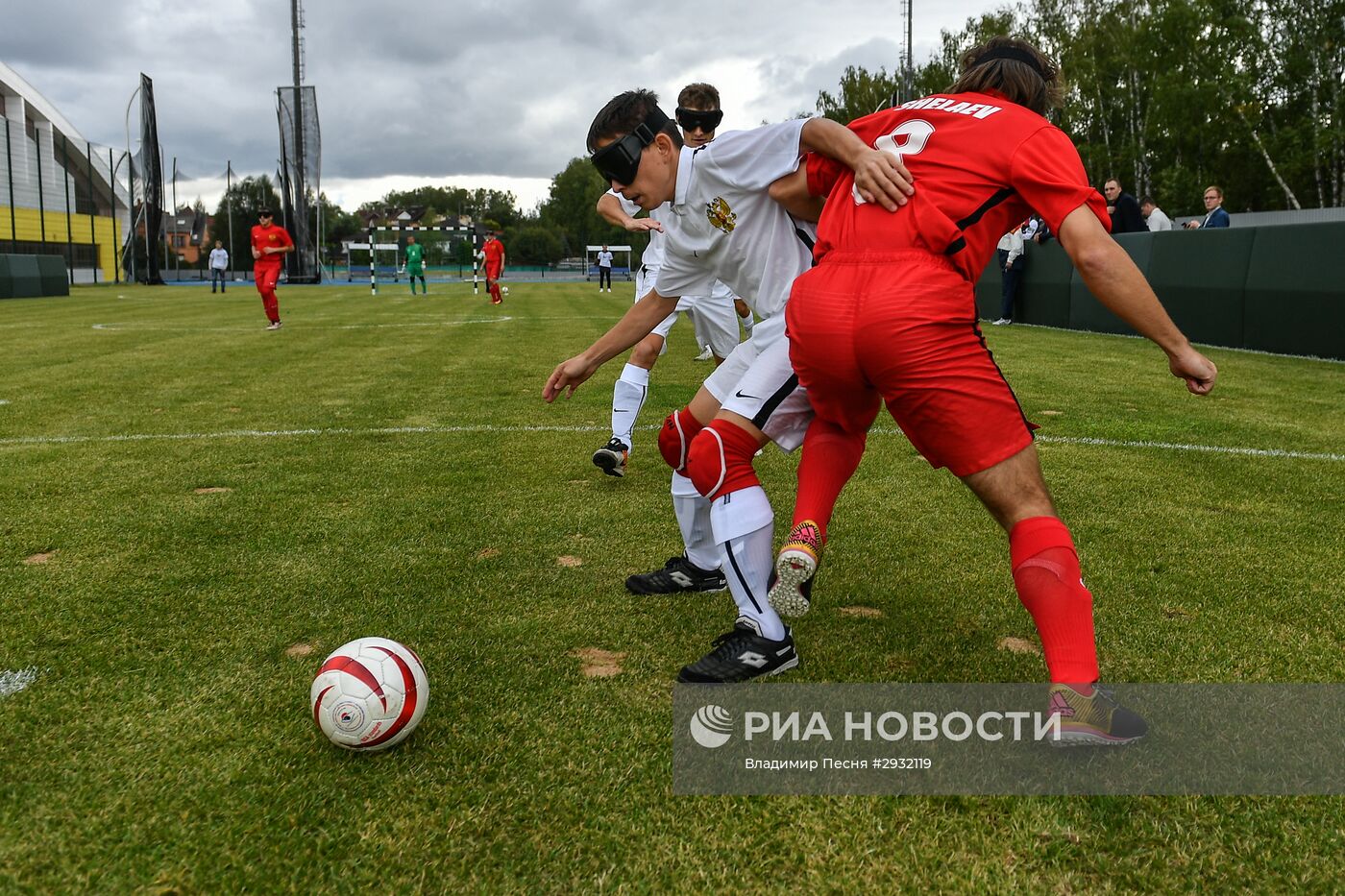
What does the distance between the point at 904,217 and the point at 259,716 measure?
2115 millimetres

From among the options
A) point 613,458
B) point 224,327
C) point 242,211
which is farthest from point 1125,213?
point 242,211

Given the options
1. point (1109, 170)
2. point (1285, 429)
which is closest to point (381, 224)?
point (1109, 170)

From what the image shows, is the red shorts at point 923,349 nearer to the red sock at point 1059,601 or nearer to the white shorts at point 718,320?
the red sock at point 1059,601

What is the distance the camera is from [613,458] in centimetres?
518

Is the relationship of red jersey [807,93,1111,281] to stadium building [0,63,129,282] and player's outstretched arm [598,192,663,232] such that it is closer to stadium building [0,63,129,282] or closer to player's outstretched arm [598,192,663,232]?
player's outstretched arm [598,192,663,232]

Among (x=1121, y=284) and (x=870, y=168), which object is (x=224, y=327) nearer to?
(x=870, y=168)

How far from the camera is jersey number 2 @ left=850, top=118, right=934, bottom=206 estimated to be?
238 centimetres

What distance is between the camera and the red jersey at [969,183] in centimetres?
221

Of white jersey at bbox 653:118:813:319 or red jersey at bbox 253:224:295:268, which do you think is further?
red jersey at bbox 253:224:295:268

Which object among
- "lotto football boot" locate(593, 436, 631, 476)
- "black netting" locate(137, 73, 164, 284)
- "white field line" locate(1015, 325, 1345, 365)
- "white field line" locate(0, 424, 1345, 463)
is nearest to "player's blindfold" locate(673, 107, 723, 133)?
"white field line" locate(0, 424, 1345, 463)

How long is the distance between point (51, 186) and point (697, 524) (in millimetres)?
71046

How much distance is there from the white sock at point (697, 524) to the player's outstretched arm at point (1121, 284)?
1.66 m

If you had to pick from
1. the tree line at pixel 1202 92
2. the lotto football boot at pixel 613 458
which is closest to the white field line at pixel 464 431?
the lotto football boot at pixel 613 458

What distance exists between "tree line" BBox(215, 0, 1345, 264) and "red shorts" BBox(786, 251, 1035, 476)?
23062 mm
